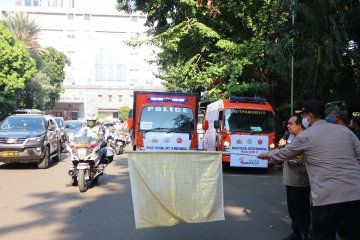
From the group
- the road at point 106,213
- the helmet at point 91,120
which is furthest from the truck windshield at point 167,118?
the helmet at point 91,120

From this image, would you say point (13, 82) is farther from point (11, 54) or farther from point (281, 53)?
point (281, 53)

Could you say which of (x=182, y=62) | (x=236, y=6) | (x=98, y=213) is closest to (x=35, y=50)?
(x=182, y=62)

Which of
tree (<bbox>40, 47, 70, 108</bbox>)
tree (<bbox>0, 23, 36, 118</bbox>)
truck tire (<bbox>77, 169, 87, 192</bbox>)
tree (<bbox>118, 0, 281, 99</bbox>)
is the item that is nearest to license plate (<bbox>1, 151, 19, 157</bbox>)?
truck tire (<bbox>77, 169, 87, 192</bbox>)

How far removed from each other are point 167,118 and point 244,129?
2707 mm

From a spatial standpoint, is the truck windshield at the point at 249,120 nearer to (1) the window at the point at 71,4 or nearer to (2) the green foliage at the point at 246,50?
(2) the green foliage at the point at 246,50

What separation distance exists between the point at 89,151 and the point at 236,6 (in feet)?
41.0

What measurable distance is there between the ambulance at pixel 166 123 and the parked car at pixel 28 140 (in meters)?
2.90

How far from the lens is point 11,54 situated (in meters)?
39.7

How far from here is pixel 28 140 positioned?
1373 cm

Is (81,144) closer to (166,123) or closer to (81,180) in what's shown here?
(81,180)

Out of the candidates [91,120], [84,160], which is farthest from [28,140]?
[84,160]

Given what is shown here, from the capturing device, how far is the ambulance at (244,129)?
14344 millimetres

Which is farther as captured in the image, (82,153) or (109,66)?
(109,66)

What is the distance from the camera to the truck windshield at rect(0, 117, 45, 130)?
15093mm
